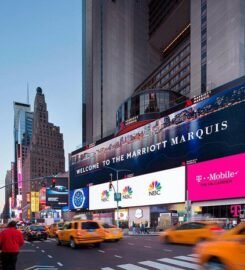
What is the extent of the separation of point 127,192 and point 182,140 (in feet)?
65.9

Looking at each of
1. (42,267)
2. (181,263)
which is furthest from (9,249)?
(181,263)

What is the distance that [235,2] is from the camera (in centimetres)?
10438

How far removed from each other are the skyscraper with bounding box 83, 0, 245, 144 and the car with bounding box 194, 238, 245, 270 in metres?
101

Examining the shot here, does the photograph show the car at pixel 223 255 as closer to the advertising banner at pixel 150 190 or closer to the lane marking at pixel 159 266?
the lane marking at pixel 159 266

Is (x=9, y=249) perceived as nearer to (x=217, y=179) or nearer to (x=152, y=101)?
(x=217, y=179)

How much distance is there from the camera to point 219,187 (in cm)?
6225

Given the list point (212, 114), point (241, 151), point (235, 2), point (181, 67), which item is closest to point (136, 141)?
point (212, 114)

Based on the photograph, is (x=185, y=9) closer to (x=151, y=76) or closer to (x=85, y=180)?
(x=151, y=76)

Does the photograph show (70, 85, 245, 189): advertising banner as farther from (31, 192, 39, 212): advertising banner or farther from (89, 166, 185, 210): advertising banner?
(31, 192, 39, 212): advertising banner

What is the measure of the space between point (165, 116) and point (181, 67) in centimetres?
A: 6109

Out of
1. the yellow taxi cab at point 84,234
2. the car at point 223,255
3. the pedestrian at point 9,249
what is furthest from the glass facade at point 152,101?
the car at point 223,255

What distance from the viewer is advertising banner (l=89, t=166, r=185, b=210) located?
71.3 m

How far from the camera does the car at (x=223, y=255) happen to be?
29.3 feet

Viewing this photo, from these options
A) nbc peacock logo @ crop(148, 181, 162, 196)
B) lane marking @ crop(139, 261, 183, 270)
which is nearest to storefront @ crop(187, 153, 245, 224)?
nbc peacock logo @ crop(148, 181, 162, 196)
